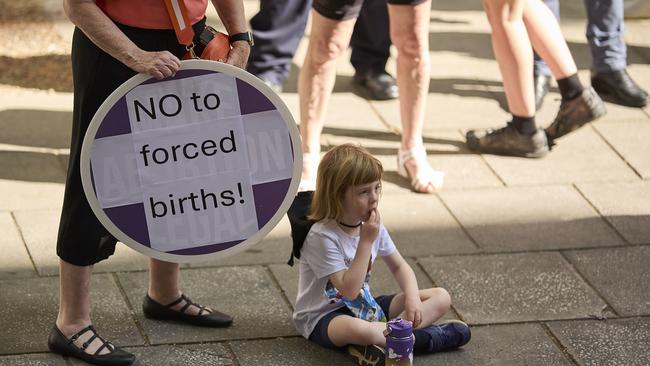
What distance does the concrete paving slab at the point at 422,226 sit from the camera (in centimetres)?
505

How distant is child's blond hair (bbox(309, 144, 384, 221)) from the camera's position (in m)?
3.86

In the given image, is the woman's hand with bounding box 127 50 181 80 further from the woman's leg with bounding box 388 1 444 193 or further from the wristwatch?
the woman's leg with bounding box 388 1 444 193

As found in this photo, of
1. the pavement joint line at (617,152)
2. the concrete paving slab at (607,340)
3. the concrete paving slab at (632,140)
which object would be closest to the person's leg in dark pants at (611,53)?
the concrete paving slab at (632,140)

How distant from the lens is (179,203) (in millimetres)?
3678

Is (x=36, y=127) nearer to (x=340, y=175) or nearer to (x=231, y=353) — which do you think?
(x=231, y=353)

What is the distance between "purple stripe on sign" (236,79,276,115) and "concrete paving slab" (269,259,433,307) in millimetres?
1059

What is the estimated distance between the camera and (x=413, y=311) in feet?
13.3

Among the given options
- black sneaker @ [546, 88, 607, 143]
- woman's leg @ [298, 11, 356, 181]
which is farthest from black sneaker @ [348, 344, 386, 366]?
black sneaker @ [546, 88, 607, 143]

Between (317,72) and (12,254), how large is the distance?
1580 millimetres

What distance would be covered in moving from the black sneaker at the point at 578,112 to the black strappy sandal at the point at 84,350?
9.57ft

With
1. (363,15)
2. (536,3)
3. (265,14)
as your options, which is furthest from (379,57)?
(536,3)

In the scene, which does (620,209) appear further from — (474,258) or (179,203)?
(179,203)

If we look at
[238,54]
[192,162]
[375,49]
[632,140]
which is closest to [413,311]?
[192,162]

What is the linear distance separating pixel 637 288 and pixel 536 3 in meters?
1.83
